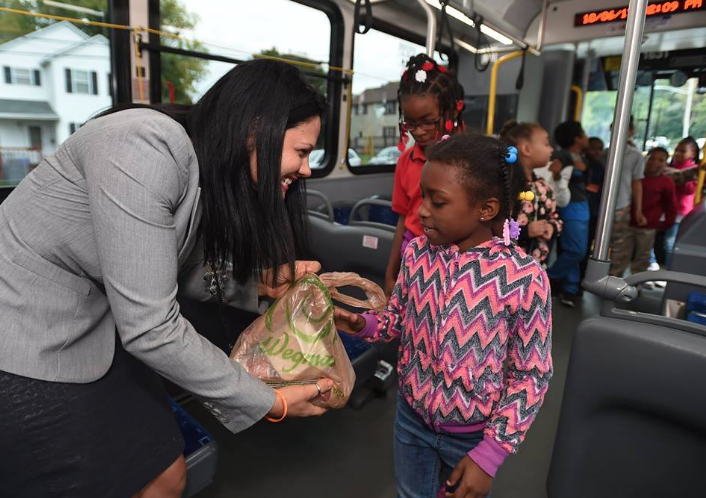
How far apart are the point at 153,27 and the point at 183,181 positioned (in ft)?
7.88

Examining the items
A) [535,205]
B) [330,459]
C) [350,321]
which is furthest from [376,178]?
[350,321]

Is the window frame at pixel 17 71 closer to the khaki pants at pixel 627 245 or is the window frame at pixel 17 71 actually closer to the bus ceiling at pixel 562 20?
the bus ceiling at pixel 562 20

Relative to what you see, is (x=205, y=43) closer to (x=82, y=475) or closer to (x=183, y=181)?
(x=183, y=181)

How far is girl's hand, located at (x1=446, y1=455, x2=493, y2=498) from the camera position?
3.23ft

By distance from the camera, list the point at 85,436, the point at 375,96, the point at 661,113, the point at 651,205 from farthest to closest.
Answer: the point at 661,113 → the point at 375,96 → the point at 651,205 → the point at 85,436

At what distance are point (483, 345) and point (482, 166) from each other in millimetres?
407

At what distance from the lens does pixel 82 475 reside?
1.02m

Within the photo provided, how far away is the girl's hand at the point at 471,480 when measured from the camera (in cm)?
99

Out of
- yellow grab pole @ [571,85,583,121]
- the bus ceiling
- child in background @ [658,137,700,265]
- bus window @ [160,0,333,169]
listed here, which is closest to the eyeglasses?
bus window @ [160,0,333,169]

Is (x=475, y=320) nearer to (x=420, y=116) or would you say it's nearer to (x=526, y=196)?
(x=526, y=196)

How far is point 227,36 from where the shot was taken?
10.6ft

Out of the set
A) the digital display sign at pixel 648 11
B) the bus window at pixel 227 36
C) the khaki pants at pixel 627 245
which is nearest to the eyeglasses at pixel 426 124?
the bus window at pixel 227 36

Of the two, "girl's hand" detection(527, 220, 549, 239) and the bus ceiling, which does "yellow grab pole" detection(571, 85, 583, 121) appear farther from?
"girl's hand" detection(527, 220, 549, 239)

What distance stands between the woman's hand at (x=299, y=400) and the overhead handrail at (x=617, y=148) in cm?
87
